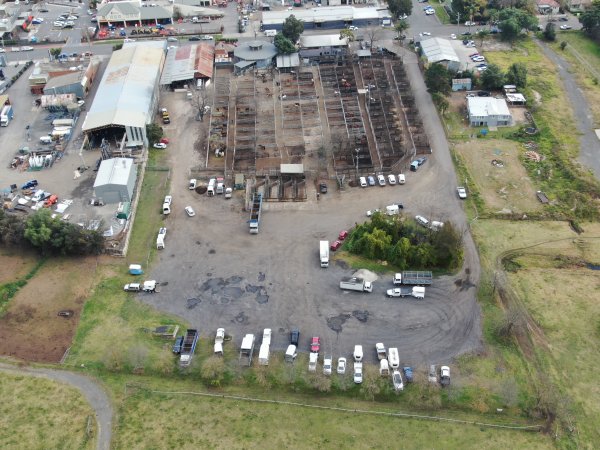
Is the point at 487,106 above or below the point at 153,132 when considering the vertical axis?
above

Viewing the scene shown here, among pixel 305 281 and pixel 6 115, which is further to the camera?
pixel 6 115

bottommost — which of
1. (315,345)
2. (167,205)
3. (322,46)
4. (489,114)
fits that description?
(315,345)

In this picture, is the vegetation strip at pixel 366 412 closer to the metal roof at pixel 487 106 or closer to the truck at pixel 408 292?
the truck at pixel 408 292

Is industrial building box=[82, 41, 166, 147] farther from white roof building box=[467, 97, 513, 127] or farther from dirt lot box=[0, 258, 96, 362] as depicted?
white roof building box=[467, 97, 513, 127]

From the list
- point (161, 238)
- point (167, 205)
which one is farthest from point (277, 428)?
point (167, 205)

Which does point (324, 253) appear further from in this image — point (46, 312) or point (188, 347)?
point (46, 312)

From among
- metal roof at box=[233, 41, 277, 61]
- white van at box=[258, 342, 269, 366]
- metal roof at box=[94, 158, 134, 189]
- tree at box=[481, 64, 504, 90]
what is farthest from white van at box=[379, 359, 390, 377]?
metal roof at box=[233, 41, 277, 61]

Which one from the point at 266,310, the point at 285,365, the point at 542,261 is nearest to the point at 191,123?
the point at 266,310

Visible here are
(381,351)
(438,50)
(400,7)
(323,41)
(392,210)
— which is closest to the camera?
(381,351)
